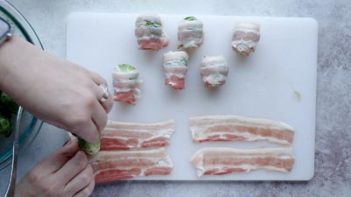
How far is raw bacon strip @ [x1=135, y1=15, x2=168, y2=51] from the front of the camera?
0.84m

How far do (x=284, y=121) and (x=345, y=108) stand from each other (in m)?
0.11

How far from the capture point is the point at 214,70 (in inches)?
33.3

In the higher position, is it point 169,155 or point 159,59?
point 159,59

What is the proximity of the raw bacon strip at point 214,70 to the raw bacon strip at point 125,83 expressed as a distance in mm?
105

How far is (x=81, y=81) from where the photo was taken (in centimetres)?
74

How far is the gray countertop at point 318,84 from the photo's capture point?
88 cm

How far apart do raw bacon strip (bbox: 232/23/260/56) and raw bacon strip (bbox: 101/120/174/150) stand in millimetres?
172

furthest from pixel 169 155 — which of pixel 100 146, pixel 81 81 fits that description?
pixel 81 81

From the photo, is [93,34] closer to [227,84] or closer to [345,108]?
[227,84]

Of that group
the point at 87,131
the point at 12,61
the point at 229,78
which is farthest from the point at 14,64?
the point at 229,78

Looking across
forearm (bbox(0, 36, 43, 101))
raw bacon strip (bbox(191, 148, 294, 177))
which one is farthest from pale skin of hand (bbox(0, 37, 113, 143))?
raw bacon strip (bbox(191, 148, 294, 177))

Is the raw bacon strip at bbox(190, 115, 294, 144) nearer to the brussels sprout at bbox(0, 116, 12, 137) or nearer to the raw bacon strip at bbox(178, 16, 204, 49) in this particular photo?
the raw bacon strip at bbox(178, 16, 204, 49)

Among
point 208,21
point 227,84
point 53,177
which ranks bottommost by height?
point 53,177

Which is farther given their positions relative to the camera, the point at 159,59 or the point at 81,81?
the point at 159,59
